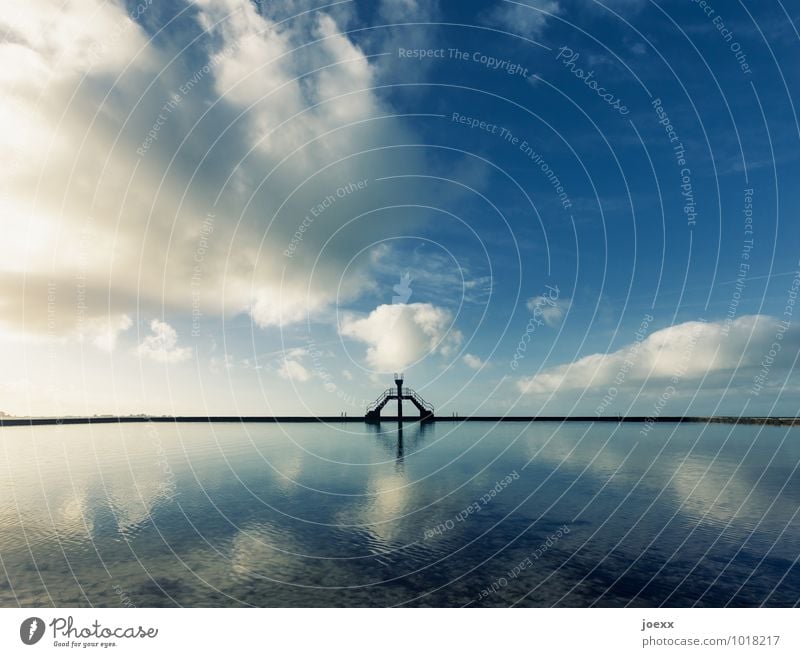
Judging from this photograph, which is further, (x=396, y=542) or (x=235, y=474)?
(x=235, y=474)

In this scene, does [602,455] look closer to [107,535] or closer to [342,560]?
[342,560]

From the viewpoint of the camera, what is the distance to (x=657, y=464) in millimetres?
46719

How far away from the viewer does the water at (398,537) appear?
15.2 meters

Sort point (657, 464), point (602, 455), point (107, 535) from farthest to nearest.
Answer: point (602, 455), point (657, 464), point (107, 535)

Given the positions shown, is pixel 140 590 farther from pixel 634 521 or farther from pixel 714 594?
pixel 634 521

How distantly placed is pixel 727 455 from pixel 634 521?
146 ft

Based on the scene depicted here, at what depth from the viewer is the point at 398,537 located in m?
20.9

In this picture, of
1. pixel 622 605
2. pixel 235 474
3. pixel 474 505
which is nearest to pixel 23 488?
pixel 235 474

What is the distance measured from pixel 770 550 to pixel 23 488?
4840 cm

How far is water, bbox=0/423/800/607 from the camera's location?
15.2m

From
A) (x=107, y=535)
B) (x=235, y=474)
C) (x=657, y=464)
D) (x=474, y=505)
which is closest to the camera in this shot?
(x=107, y=535)

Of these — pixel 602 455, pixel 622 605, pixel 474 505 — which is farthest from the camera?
pixel 602 455

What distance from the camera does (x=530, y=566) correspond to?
17.6m

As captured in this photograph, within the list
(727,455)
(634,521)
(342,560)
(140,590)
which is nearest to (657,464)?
(727,455)
